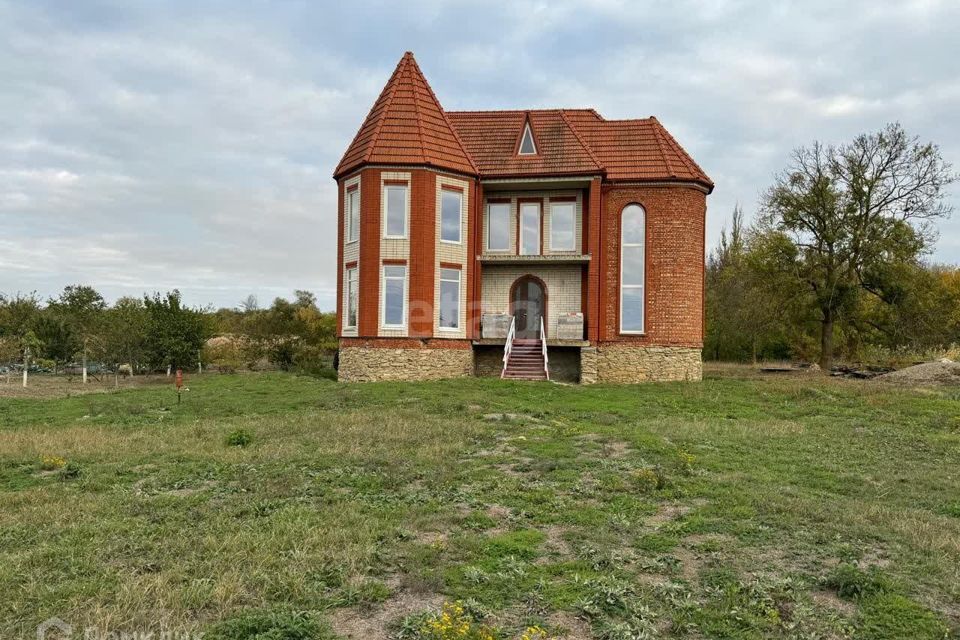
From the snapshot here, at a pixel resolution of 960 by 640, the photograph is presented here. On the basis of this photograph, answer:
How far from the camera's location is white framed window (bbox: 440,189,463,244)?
2436 cm

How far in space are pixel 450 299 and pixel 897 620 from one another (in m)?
20.3

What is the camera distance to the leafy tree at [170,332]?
29.8 m

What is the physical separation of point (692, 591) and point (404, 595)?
7.29 feet

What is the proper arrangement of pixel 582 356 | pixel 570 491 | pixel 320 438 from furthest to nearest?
pixel 582 356 < pixel 320 438 < pixel 570 491

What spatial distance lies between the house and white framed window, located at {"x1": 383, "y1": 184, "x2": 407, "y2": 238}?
0.11 ft

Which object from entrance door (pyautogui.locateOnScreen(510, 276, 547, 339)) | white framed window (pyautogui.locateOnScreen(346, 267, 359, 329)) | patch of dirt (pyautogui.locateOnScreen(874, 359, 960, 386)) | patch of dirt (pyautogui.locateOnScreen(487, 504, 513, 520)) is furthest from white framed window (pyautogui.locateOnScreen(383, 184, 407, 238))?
patch of dirt (pyautogui.locateOnScreen(874, 359, 960, 386))

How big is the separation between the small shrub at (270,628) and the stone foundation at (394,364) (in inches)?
729

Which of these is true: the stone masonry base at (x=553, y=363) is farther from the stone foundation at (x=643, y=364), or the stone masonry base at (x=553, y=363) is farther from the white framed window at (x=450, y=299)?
the white framed window at (x=450, y=299)

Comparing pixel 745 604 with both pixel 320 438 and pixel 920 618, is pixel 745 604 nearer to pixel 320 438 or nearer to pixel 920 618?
pixel 920 618

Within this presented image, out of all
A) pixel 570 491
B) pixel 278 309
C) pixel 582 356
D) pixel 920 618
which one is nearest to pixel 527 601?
pixel 920 618

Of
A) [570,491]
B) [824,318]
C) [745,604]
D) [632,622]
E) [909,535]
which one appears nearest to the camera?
[632,622]

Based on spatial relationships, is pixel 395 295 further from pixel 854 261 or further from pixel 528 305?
pixel 854 261

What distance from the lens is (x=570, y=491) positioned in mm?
8375

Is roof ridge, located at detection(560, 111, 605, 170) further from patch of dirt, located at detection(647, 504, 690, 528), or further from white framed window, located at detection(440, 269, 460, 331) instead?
patch of dirt, located at detection(647, 504, 690, 528)
